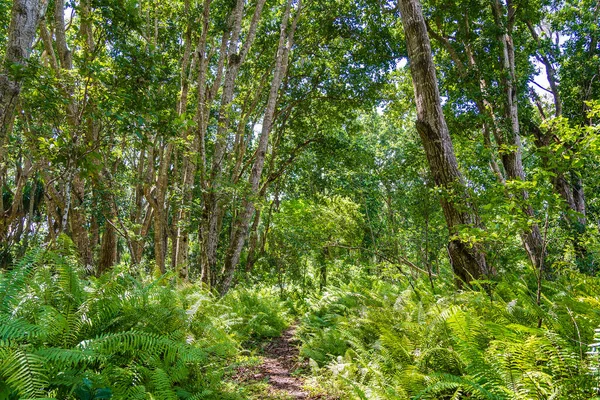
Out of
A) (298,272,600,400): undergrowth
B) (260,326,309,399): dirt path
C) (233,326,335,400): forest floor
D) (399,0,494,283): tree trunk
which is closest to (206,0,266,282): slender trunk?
(260,326,309,399): dirt path

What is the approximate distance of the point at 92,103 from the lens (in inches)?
185

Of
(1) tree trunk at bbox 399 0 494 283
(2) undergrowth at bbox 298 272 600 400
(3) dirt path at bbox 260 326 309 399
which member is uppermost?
(1) tree trunk at bbox 399 0 494 283

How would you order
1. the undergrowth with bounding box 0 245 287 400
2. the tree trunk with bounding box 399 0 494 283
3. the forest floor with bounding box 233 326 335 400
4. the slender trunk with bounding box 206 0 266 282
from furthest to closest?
the slender trunk with bounding box 206 0 266 282, the tree trunk with bounding box 399 0 494 283, the forest floor with bounding box 233 326 335 400, the undergrowth with bounding box 0 245 287 400

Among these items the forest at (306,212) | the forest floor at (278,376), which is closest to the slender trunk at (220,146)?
the forest at (306,212)

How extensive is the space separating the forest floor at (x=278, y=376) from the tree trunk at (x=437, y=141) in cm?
244

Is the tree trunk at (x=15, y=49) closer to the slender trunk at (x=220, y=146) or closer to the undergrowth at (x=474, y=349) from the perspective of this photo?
the slender trunk at (x=220, y=146)

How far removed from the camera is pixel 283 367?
5.16m

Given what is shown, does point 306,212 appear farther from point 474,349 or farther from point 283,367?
point 474,349

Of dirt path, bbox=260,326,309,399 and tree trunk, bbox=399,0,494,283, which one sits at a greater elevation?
tree trunk, bbox=399,0,494,283

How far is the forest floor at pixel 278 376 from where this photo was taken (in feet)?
12.8

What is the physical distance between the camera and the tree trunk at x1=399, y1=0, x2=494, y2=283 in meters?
4.65

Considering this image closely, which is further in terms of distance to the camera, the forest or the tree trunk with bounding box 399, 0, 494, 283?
the tree trunk with bounding box 399, 0, 494, 283

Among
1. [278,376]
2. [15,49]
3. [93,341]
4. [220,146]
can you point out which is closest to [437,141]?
[278,376]

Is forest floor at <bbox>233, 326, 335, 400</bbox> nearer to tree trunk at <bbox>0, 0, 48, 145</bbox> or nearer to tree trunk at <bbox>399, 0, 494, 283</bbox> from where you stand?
tree trunk at <bbox>399, 0, 494, 283</bbox>
